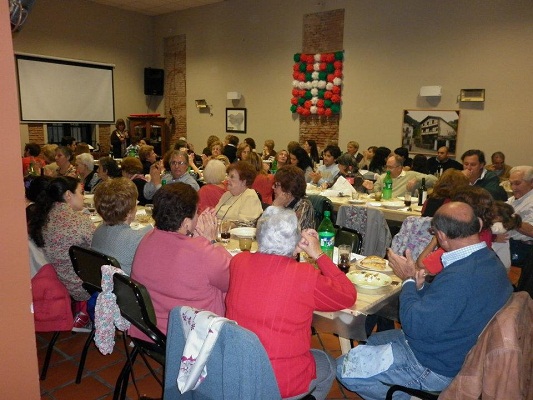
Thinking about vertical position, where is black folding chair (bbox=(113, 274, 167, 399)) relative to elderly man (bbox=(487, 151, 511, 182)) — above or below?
below

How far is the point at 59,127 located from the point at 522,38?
10215 mm

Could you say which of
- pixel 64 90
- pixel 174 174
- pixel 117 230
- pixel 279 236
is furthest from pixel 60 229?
pixel 64 90

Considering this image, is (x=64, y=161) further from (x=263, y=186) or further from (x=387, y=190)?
(x=387, y=190)

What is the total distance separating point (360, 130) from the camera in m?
9.48

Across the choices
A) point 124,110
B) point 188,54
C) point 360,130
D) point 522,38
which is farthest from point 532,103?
point 124,110

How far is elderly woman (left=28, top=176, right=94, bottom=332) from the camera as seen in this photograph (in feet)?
9.89

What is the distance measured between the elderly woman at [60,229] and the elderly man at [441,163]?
6480 mm

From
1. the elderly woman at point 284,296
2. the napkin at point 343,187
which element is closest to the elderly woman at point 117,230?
the elderly woman at point 284,296

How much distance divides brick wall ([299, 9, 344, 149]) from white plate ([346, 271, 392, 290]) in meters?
7.51

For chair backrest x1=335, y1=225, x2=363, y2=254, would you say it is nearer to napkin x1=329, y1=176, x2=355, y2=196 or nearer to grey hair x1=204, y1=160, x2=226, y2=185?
grey hair x1=204, y1=160, x2=226, y2=185

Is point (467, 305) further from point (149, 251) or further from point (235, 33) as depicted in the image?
point (235, 33)

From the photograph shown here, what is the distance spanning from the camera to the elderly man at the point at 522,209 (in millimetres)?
4117

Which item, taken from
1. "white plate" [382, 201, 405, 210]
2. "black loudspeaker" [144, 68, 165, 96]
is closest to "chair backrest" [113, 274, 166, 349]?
"white plate" [382, 201, 405, 210]

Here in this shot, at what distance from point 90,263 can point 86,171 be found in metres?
3.42
